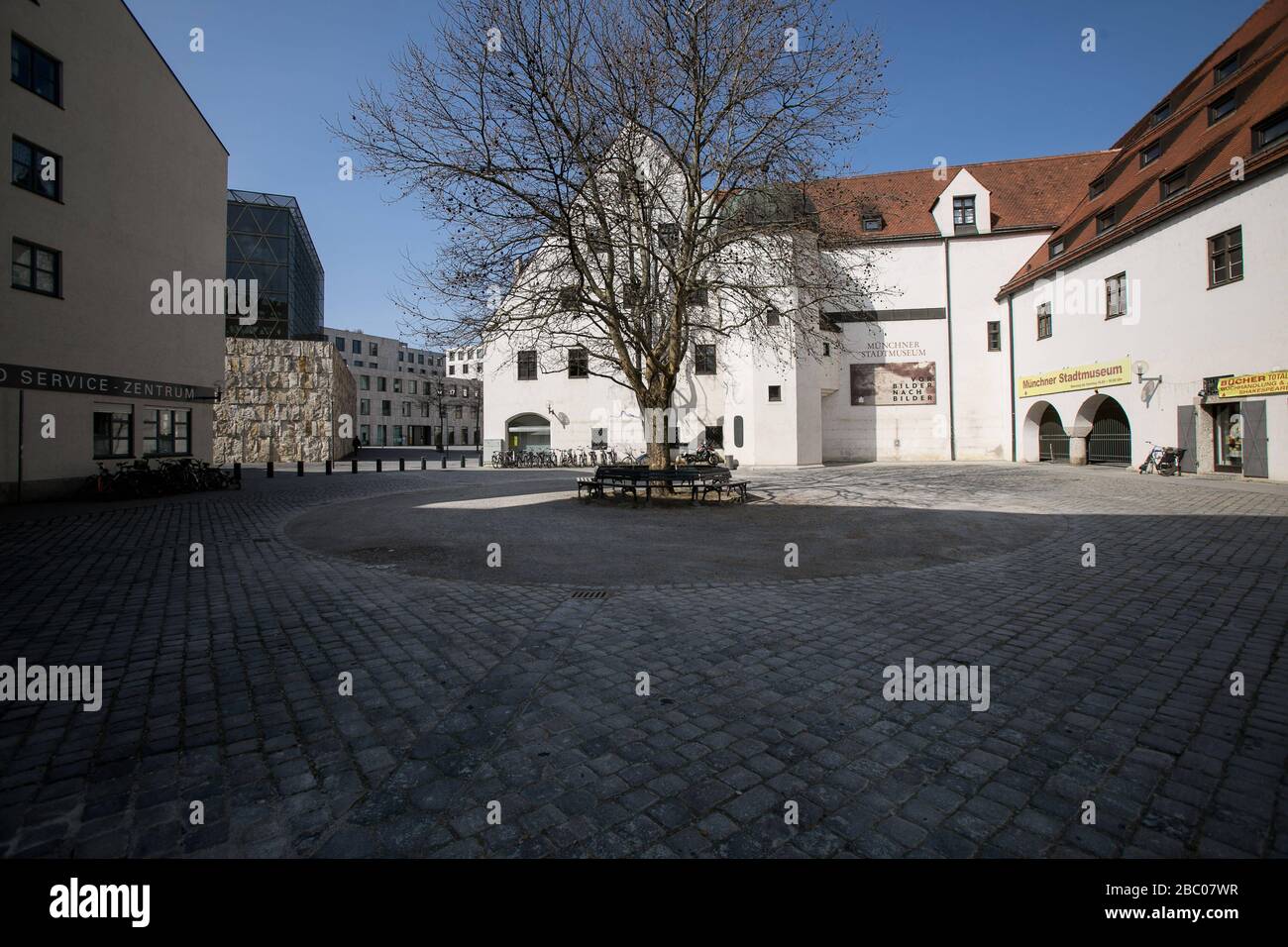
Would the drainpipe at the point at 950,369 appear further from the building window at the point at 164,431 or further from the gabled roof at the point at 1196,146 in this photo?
the building window at the point at 164,431

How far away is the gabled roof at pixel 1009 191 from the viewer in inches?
1286

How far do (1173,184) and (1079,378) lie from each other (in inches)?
292

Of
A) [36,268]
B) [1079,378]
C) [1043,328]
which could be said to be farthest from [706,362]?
[36,268]

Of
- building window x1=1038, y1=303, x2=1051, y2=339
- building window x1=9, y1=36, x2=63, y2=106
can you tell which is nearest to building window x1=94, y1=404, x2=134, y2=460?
building window x1=9, y1=36, x2=63, y2=106

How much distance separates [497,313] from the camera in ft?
47.6

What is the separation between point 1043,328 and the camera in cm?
2850

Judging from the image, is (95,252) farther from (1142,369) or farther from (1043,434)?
(1043,434)

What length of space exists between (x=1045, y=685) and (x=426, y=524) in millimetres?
10628

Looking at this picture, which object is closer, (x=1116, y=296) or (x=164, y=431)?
(x=164, y=431)

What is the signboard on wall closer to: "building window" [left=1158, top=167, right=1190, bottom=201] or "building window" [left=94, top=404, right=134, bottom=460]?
"building window" [left=1158, top=167, right=1190, bottom=201]

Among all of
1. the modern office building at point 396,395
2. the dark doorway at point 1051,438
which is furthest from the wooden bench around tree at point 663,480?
the modern office building at point 396,395

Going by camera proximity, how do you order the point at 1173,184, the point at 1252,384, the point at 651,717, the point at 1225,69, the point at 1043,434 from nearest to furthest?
the point at 651,717, the point at 1252,384, the point at 1173,184, the point at 1225,69, the point at 1043,434
